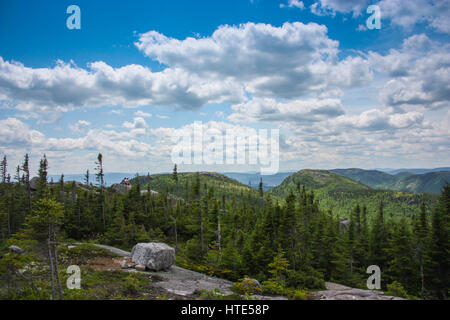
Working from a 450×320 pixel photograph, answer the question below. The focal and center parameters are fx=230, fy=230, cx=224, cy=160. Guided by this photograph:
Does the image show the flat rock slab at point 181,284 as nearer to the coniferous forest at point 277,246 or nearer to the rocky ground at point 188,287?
the rocky ground at point 188,287

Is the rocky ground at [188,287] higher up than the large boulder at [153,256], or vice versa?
the large boulder at [153,256]

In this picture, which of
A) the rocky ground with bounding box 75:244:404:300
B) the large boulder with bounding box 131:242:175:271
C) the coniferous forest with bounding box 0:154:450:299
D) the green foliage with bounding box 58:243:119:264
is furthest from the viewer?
the coniferous forest with bounding box 0:154:450:299

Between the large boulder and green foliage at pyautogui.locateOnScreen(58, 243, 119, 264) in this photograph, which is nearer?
the large boulder

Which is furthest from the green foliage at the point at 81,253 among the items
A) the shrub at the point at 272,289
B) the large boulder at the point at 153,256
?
the shrub at the point at 272,289

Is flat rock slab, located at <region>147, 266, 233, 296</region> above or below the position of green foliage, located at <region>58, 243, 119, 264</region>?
below

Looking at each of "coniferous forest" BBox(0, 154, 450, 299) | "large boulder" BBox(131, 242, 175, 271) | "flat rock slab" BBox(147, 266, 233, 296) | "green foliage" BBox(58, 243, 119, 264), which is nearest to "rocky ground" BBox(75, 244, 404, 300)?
"flat rock slab" BBox(147, 266, 233, 296)

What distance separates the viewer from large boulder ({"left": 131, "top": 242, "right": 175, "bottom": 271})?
2332 cm

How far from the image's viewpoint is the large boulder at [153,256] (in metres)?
23.3

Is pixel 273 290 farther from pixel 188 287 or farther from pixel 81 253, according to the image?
pixel 81 253

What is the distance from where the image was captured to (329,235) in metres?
43.1

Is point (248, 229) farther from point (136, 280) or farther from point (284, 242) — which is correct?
point (136, 280)

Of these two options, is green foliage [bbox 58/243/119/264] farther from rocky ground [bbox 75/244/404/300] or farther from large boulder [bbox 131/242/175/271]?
large boulder [bbox 131/242/175/271]
